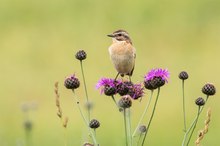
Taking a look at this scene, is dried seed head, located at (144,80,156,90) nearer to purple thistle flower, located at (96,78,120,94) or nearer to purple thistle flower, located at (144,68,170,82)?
purple thistle flower, located at (144,68,170,82)

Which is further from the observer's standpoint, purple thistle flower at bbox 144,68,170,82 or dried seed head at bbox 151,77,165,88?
purple thistle flower at bbox 144,68,170,82

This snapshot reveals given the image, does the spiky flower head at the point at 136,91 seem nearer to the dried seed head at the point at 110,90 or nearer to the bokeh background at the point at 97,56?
the dried seed head at the point at 110,90

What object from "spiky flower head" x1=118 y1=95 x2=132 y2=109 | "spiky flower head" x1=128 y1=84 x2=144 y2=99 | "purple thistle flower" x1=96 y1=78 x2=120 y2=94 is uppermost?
"purple thistle flower" x1=96 y1=78 x2=120 y2=94

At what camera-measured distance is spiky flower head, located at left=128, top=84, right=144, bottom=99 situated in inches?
271

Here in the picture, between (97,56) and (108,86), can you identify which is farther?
(97,56)

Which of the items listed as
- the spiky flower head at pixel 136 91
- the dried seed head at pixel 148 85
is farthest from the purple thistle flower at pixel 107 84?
the dried seed head at pixel 148 85

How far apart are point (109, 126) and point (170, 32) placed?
27.7ft

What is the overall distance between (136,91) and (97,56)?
13882 mm

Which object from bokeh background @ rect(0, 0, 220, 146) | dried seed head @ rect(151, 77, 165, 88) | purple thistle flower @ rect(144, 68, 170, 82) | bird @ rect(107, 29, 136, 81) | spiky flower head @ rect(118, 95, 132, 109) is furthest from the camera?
bokeh background @ rect(0, 0, 220, 146)

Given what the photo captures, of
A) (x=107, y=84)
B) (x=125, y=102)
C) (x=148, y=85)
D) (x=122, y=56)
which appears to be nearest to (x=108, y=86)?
(x=107, y=84)

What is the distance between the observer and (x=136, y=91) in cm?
692

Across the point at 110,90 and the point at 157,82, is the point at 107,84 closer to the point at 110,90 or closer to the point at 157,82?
the point at 110,90

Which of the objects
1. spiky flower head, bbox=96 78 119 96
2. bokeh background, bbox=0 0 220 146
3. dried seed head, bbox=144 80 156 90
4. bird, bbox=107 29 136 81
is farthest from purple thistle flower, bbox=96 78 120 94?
bokeh background, bbox=0 0 220 146

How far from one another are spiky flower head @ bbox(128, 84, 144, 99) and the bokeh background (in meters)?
6.23
